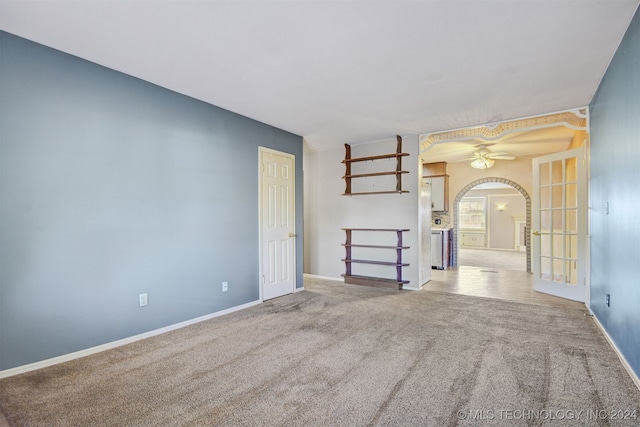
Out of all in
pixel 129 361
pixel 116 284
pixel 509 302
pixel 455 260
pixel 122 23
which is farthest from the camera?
pixel 455 260

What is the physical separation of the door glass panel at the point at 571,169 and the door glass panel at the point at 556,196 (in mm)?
175

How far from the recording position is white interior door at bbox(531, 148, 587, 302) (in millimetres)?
4121

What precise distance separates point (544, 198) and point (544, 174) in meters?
0.37

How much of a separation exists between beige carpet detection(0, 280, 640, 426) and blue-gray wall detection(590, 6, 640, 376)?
0.32 metres

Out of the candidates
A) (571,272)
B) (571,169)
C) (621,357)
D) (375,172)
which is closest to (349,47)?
(375,172)

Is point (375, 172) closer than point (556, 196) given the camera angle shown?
No

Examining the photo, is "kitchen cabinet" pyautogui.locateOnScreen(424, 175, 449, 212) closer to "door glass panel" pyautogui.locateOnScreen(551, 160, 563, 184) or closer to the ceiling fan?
A: the ceiling fan

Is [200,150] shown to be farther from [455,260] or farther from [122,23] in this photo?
[455,260]

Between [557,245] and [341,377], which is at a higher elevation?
[557,245]

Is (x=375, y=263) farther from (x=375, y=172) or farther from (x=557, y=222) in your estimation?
(x=557, y=222)

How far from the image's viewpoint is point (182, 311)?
10.8 feet

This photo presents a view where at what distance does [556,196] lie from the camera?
15.0ft

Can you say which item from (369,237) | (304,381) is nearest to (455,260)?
(369,237)

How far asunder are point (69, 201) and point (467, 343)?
3607 millimetres
